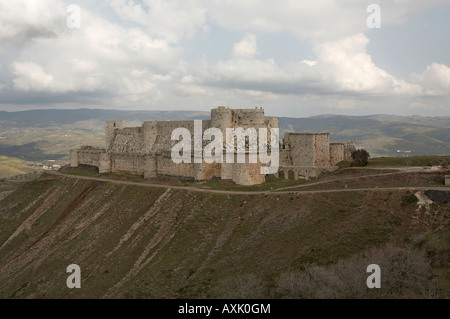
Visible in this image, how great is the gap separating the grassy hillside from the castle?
8646 mm

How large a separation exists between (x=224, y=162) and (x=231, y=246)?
23.7 metres

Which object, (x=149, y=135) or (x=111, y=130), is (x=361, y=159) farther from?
(x=111, y=130)

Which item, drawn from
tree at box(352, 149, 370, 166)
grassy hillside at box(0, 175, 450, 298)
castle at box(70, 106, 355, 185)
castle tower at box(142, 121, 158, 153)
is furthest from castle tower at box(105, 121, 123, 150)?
tree at box(352, 149, 370, 166)

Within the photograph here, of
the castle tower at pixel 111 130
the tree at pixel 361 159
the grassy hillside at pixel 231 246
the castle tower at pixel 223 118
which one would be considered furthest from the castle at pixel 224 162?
the grassy hillside at pixel 231 246

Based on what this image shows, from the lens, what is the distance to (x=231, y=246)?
4431 centimetres

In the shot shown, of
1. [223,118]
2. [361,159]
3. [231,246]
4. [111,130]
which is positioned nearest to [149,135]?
[111,130]

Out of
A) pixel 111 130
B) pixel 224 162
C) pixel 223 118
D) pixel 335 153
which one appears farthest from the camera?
pixel 111 130

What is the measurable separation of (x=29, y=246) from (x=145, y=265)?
3327 centimetres

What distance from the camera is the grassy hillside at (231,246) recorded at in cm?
3119

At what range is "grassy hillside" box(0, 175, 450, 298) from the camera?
102ft

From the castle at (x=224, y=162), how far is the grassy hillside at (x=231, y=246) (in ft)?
28.4

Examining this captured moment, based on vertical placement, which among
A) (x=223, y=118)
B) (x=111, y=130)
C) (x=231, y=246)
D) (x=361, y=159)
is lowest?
(x=231, y=246)
